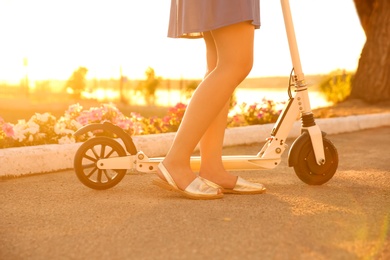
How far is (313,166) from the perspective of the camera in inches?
149

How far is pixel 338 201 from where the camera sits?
341cm

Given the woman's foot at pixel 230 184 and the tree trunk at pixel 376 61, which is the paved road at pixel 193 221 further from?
the tree trunk at pixel 376 61

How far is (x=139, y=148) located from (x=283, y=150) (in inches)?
69.2

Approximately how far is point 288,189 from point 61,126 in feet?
7.27

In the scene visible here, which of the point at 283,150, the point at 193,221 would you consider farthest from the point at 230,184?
the point at 193,221

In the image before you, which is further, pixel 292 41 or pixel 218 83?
pixel 292 41

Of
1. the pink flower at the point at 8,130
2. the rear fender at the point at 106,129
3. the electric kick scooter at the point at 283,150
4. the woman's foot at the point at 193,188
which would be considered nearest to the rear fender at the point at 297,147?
the electric kick scooter at the point at 283,150

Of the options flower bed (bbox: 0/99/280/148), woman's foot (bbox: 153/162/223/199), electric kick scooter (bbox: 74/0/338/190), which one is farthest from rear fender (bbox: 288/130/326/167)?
flower bed (bbox: 0/99/280/148)

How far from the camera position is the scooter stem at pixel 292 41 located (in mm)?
3746

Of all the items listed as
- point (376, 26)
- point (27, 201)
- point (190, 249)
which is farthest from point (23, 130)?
point (376, 26)

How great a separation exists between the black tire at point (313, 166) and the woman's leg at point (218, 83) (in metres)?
0.68

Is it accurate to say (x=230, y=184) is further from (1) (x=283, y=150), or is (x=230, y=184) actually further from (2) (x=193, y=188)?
(1) (x=283, y=150)

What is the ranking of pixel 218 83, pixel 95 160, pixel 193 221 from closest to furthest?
1. pixel 193 221
2. pixel 218 83
3. pixel 95 160

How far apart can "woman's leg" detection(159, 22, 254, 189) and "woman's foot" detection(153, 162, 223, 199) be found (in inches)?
1.0
